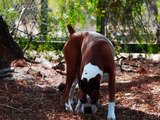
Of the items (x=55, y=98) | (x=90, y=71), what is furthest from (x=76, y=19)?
(x=90, y=71)

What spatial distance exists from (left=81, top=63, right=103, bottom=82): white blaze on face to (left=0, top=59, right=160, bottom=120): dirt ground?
0.57 m

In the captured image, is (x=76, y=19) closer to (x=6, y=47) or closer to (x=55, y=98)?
(x=6, y=47)

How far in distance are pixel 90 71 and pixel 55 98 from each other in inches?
56.1

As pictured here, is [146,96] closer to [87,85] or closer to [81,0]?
[87,85]

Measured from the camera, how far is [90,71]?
15.2 feet

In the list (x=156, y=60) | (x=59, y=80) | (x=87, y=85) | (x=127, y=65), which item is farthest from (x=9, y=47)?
(x=156, y=60)

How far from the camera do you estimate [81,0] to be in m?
8.84

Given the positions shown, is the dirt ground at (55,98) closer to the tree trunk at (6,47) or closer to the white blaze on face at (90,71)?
the tree trunk at (6,47)

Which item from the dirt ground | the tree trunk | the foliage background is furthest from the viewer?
the foliage background

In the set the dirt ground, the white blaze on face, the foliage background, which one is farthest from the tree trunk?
the white blaze on face

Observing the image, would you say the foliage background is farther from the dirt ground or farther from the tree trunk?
the dirt ground

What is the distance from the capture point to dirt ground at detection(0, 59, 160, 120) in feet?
16.6

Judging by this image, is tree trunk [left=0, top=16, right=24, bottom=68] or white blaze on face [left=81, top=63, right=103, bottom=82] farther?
tree trunk [left=0, top=16, right=24, bottom=68]

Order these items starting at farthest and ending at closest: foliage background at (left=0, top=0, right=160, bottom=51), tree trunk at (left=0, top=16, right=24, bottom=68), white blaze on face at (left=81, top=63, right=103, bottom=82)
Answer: foliage background at (left=0, top=0, right=160, bottom=51), tree trunk at (left=0, top=16, right=24, bottom=68), white blaze on face at (left=81, top=63, right=103, bottom=82)
